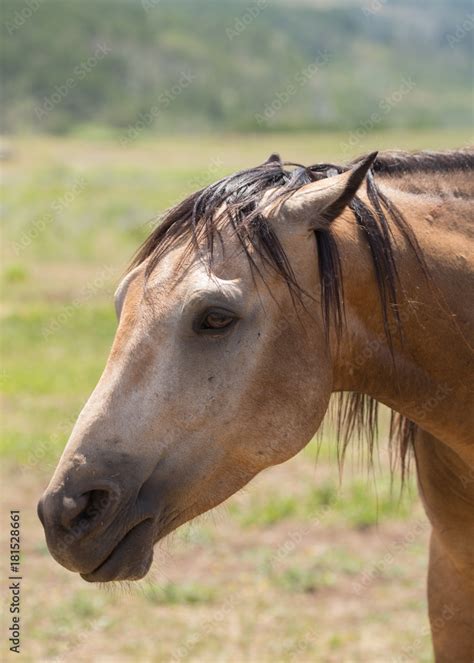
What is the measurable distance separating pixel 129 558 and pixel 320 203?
1.20 m

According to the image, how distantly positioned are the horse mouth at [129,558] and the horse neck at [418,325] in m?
0.79

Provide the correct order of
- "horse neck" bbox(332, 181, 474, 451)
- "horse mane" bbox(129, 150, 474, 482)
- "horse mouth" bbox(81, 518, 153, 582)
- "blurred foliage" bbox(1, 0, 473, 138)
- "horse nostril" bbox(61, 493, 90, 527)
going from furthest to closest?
1. "blurred foliage" bbox(1, 0, 473, 138)
2. "horse neck" bbox(332, 181, 474, 451)
3. "horse mane" bbox(129, 150, 474, 482)
4. "horse mouth" bbox(81, 518, 153, 582)
5. "horse nostril" bbox(61, 493, 90, 527)

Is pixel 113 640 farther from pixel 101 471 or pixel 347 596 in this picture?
pixel 101 471

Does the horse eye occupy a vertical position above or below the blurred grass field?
above

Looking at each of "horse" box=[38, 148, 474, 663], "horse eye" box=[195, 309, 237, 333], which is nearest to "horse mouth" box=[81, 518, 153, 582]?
"horse" box=[38, 148, 474, 663]

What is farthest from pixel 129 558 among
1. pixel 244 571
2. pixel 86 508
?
pixel 244 571

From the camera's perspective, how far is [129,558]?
2.63 metres

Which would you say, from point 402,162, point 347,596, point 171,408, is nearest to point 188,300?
point 171,408

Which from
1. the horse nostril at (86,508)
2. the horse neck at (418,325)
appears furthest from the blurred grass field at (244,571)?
the horse neck at (418,325)

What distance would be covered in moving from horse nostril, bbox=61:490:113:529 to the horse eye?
549mm

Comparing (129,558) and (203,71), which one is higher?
(203,71)

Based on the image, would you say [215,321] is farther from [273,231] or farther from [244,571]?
[244,571]

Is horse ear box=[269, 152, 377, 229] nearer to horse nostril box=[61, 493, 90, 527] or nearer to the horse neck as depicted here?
the horse neck

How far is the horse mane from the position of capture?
273 cm
